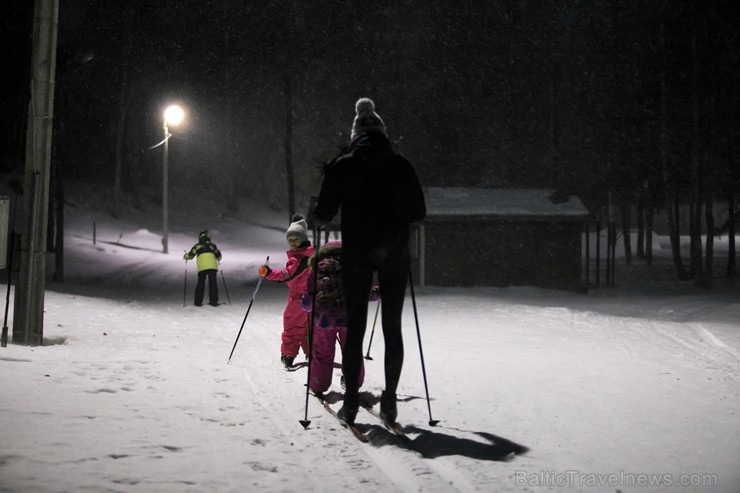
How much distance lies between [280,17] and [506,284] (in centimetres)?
2441

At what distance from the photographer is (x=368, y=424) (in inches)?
223

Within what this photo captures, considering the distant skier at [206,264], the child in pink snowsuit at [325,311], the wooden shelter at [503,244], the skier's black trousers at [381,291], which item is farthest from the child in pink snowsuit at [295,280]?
the wooden shelter at [503,244]

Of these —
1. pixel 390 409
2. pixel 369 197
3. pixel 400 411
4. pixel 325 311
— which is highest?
pixel 369 197

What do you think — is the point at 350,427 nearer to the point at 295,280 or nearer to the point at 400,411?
the point at 400,411

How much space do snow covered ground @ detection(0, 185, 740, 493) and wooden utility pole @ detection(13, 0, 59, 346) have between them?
23.0 inches

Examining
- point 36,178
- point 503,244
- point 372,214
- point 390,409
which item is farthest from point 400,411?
point 503,244

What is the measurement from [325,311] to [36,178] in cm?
434

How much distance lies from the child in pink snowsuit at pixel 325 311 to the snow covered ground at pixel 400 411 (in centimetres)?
31

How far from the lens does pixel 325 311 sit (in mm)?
6355

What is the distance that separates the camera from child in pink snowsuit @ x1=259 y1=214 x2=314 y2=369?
788 centimetres

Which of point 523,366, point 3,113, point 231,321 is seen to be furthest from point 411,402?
point 3,113

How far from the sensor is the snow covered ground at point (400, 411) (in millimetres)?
4273

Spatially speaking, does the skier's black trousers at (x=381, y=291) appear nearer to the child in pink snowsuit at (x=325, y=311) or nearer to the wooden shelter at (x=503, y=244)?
the child in pink snowsuit at (x=325, y=311)

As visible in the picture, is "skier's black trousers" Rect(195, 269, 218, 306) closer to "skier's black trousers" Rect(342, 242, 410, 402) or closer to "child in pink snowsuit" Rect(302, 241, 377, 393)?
Result: "child in pink snowsuit" Rect(302, 241, 377, 393)
